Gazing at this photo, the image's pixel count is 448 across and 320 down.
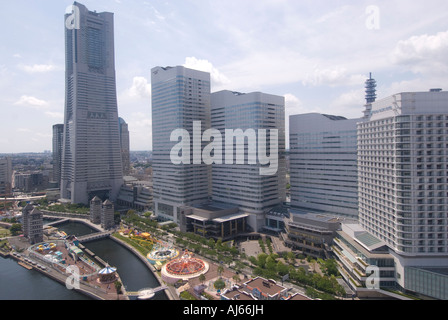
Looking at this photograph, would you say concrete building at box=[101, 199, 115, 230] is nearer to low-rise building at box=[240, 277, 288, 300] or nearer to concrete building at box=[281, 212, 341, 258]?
concrete building at box=[281, 212, 341, 258]

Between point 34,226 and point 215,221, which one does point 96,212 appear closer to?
point 34,226

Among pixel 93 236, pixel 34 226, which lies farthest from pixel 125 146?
pixel 93 236

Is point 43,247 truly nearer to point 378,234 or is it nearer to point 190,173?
point 190,173

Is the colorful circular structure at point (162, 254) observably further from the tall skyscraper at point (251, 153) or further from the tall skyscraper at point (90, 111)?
the tall skyscraper at point (90, 111)

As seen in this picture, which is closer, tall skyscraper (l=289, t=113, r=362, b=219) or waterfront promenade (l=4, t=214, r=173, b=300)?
waterfront promenade (l=4, t=214, r=173, b=300)

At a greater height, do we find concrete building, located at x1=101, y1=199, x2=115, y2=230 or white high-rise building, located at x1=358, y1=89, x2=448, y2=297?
white high-rise building, located at x1=358, y1=89, x2=448, y2=297

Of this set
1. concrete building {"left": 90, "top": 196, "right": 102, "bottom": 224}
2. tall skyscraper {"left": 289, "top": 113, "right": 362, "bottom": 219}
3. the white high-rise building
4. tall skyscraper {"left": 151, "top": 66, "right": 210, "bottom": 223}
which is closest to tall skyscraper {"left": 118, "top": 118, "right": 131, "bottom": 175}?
concrete building {"left": 90, "top": 196, "right": 102, "bottom": 224}
